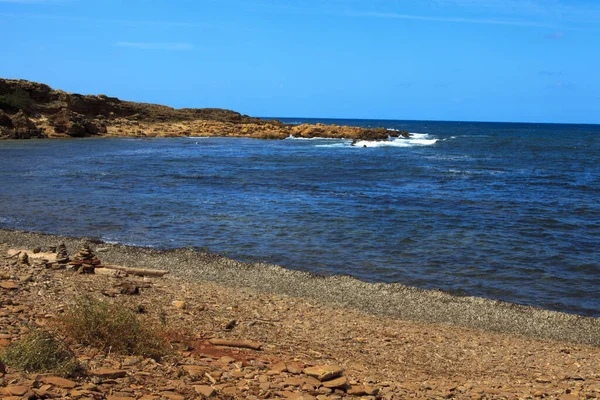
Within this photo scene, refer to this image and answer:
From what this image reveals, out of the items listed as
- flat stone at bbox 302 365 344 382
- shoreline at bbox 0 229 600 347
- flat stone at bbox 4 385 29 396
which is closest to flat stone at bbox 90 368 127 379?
flat stone at bbox 4 385 29 396

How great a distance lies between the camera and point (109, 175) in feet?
94.3

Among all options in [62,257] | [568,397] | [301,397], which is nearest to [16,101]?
[62,257]

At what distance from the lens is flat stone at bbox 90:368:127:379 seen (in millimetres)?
5406

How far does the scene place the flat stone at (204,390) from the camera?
210 inches

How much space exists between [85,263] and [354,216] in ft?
33.8

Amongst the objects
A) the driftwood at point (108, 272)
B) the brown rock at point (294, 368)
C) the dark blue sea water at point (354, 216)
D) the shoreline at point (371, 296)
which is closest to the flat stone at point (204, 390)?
the brown rock at point (294, 368)

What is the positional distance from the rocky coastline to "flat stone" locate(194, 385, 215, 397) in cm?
2

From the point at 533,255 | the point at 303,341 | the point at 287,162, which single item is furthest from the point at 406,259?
the point at 287,162

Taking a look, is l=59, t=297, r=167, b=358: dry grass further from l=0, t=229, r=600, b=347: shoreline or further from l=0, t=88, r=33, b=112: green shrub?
l=0, t=88, r=33, b=112: green shrub

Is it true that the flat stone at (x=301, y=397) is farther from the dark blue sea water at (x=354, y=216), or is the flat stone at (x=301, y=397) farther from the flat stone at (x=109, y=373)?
the dark blue sea water at (x=354, y=216)

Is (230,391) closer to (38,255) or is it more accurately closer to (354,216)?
(38,255)

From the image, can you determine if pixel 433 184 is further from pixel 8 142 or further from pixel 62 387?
pixel 8 142

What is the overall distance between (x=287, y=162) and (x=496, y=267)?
26.1 metres

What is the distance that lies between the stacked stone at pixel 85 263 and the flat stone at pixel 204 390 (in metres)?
5.51
